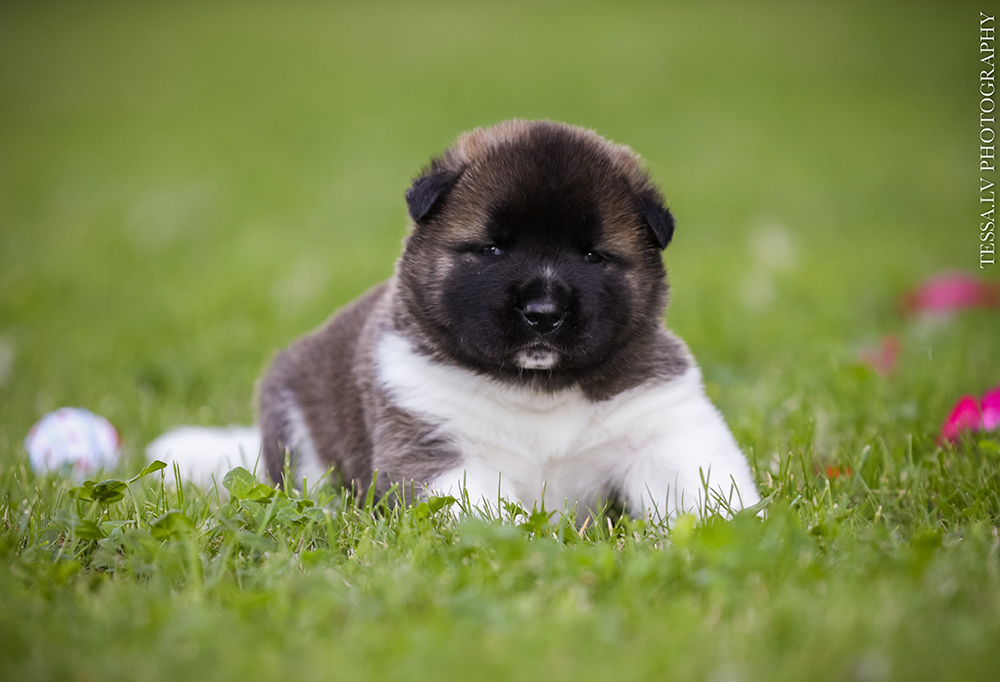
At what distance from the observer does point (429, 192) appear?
3123 millimetres

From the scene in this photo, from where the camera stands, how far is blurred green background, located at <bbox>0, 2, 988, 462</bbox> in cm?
534

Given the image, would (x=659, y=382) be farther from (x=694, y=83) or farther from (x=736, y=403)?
(x=694, y=83)

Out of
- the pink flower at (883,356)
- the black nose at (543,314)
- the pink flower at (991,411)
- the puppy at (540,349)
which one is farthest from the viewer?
the pink flower at (883,356)

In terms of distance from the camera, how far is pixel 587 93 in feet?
52.3

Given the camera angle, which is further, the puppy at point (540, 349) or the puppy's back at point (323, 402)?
the puppy's back at point (323, 402)

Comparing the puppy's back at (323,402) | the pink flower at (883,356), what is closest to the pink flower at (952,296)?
the pink flower at (883,356)

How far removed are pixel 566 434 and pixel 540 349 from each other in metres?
0.37

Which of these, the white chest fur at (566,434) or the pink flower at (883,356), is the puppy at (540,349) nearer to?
the white chest fur at (566,434)

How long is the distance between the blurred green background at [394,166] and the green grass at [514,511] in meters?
0.05

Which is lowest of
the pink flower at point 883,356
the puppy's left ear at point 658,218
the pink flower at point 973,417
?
the pink flower at point 883,356

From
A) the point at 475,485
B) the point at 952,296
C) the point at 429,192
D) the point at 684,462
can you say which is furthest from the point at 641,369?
the point at 952,296

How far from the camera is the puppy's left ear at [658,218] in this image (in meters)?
3.08

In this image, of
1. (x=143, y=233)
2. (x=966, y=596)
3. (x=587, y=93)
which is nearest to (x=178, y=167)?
(x=143, y=233)

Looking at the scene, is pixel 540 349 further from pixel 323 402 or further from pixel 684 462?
pixel 323 402
